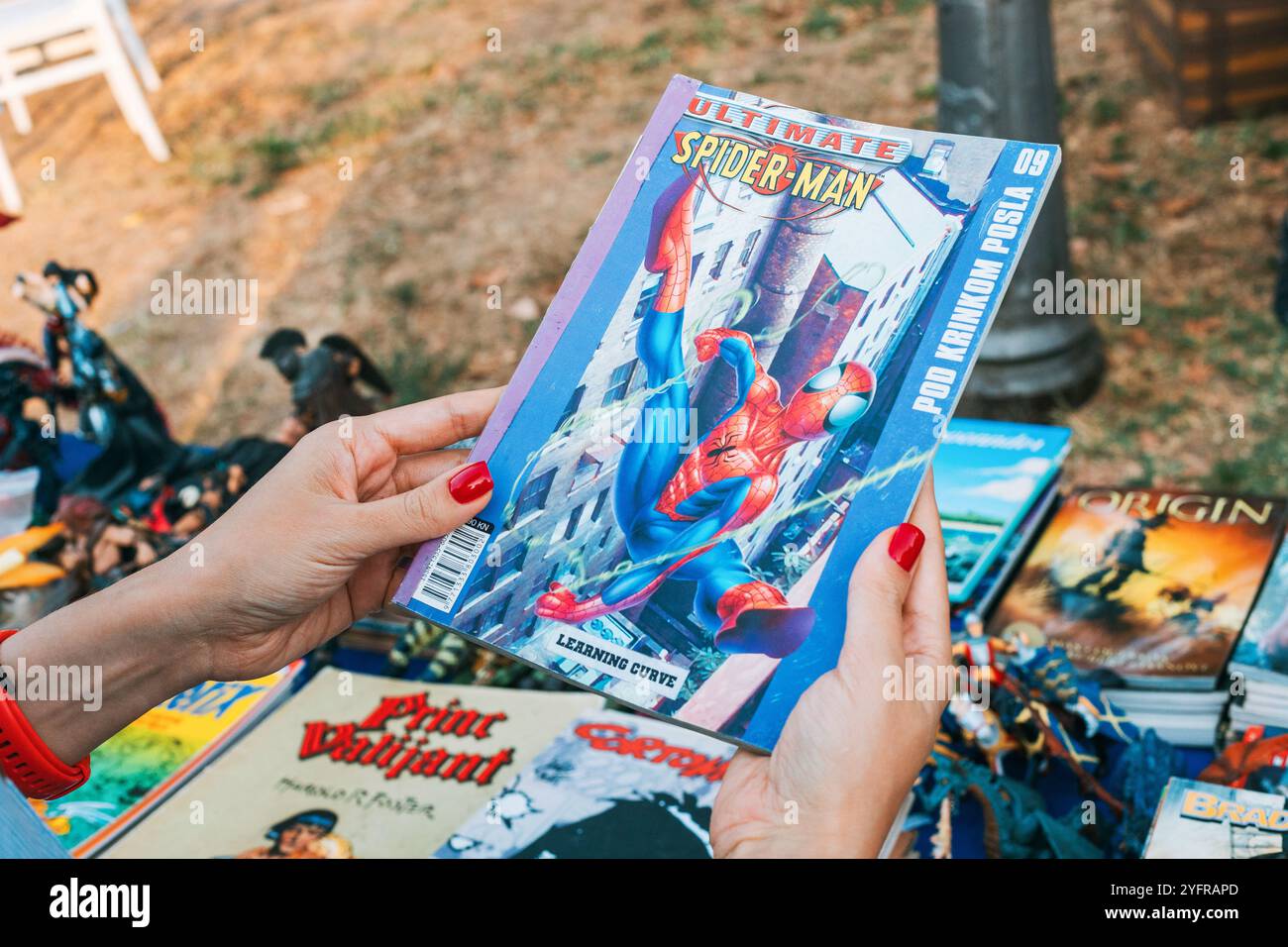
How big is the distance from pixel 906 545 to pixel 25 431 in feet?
5.98

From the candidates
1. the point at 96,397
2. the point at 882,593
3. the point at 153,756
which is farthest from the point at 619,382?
the point at 96,397

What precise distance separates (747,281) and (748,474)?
219mm

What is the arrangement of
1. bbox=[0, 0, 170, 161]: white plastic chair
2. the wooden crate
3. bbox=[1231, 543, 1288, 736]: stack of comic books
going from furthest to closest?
1. bbox=[0, 0, 170, 161]: white plastic chair
2. the wooden crate
3. bbox=[1231, 543, 1288, 736]: stack of comic books

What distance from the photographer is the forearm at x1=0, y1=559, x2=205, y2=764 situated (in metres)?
1.35

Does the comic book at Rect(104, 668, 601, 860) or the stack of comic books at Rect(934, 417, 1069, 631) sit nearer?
the comic book at Rect(104, 668, 601, 860)

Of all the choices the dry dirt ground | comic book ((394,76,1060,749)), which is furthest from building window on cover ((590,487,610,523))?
the dry dirt ground

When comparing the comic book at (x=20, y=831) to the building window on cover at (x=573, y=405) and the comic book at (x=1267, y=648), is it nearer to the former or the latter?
the building window on cover at (x=573, y=405)

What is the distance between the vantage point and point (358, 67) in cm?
644

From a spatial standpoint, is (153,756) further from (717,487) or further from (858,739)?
(858,739)

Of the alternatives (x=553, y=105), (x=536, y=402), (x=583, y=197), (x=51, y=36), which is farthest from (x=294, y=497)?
(x=51, y=36)

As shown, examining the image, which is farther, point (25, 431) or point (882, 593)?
point (25, 431)

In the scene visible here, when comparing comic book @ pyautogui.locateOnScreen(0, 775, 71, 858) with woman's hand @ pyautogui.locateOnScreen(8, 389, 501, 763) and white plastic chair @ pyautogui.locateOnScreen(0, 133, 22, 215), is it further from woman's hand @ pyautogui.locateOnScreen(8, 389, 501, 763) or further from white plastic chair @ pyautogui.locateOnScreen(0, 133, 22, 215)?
white plastic chair @ pyautogui.locateOnScreen(0, 133, 22, 215)

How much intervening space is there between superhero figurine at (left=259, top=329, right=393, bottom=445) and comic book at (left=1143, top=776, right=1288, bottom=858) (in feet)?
5.00

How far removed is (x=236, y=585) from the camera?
1.35m
